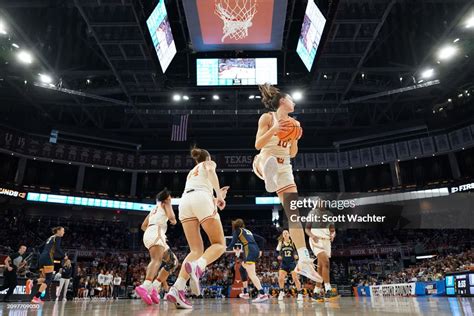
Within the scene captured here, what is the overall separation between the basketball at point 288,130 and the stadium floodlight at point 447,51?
20169 millimetres

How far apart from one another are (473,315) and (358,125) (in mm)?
32579

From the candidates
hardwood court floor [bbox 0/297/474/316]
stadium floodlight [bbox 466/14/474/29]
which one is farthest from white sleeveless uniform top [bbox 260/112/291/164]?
stadium floodlight [bbox 466/14/474/29]

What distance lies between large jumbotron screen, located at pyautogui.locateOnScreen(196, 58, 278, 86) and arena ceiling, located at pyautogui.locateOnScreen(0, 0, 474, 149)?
0.51 meters

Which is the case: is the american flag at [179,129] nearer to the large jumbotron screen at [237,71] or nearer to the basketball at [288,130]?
the large jumbotron screen at [237,71]

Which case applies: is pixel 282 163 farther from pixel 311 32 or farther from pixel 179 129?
pixel 179 129

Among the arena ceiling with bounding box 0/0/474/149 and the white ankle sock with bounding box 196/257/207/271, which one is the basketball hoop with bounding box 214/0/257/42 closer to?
the arena ceiling with bounding box 0/0/474/149

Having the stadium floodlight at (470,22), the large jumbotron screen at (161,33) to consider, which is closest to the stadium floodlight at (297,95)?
the large jumbotron screen at (161,33)

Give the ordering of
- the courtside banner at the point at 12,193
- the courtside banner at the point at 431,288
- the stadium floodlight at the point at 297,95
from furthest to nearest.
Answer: the courtside banner at the point at 12,193
the stadium floodlight at the point at 297,95
the courtside banner at the point at 431,288

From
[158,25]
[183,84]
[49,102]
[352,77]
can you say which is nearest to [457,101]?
[352,77]

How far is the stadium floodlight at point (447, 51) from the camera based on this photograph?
68.2 ft

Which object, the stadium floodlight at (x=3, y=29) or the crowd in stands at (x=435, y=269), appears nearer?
the crowd in stands at (x=435, y=269)

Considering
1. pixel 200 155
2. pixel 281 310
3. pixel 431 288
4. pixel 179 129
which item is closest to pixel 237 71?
pixel 179 129

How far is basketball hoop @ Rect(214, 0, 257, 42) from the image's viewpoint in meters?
17.0

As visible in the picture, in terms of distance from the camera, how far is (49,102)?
29016 mm
